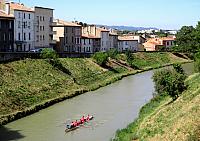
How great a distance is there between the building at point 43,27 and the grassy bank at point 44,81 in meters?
11.6

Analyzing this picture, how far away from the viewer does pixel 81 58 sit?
7906cm

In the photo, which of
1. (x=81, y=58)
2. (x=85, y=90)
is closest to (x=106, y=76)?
(x=81, y=58)

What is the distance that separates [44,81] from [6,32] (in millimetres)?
18748

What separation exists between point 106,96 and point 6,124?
63.9 feet

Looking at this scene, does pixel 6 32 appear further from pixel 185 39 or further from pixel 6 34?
pixel 185 39

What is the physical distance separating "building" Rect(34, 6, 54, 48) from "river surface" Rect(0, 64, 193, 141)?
2617 cm

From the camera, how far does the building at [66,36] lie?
91275mm

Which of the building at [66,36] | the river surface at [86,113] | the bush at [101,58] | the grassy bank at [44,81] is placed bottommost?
the river surface at [86,113]

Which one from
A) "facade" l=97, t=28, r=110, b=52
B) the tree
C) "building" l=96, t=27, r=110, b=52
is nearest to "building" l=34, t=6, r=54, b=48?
"building" l=96, t=27, r=110, b=52

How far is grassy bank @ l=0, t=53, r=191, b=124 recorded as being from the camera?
153 feet

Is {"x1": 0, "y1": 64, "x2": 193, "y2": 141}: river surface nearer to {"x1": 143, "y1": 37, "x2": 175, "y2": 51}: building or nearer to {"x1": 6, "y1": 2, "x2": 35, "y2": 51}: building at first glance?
{"x1": 6, "y1": 2, "x2": 35, "y2": 51}: building

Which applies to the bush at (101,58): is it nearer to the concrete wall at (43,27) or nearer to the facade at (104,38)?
the concrete wall at (43,27)

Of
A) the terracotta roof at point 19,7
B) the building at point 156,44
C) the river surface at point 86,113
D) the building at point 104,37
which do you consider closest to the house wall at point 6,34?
the terracotta roof at point 19,7

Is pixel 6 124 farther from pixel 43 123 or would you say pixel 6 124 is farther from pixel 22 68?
pixel 22 68
